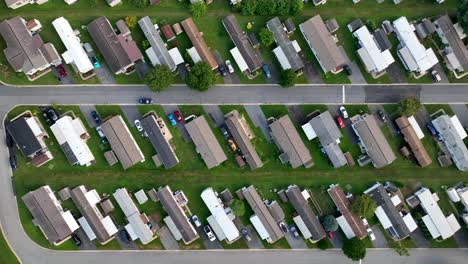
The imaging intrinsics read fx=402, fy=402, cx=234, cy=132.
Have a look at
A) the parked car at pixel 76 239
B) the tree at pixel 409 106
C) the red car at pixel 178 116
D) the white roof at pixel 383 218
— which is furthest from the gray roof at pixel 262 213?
the parked car at pixel 76 239

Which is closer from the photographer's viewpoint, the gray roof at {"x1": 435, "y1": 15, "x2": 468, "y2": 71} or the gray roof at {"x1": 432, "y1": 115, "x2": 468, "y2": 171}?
the gray roof at {"x1": 432, "y1": 115, "x2": 468, "y2": 171}

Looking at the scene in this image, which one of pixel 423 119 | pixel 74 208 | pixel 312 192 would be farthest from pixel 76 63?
pixel 423 119

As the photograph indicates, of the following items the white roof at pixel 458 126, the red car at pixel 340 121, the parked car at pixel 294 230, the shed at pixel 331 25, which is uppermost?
the shed at pixel 331 25

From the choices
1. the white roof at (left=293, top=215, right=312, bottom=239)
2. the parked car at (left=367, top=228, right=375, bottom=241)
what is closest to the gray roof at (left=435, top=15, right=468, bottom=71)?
the parked car at (left=367, top=228, right=375, bottom=241)

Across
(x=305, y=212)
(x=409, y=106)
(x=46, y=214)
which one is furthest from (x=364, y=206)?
(x=46, y=214)

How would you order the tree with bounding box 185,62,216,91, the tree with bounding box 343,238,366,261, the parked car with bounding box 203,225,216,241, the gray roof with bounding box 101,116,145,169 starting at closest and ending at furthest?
the tree with bounding box 185,62,216,91, the tree with bounding box 343,238,366,261, the gray roof with bounding box 101,116,145,169, the parked car with bounding box 203,225,216,241

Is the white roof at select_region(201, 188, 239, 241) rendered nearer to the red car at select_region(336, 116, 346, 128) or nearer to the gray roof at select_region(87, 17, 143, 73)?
the red car at select_region(336, 116, 346, 128)

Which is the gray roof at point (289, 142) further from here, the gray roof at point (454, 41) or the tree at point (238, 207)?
A: the gray roof at point (454, 41)
